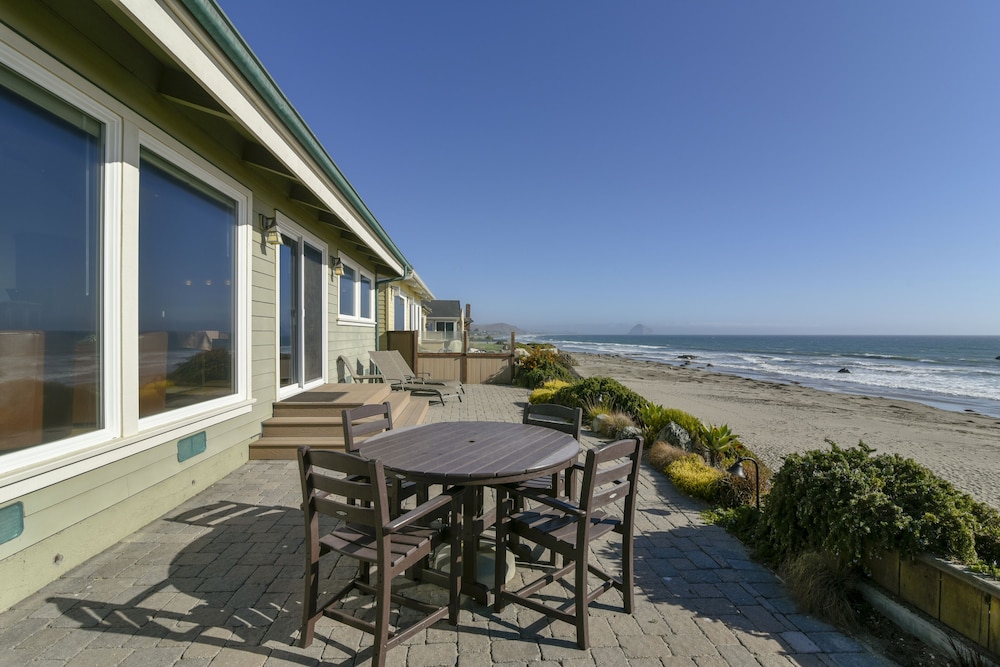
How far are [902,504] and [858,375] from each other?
31.1 m

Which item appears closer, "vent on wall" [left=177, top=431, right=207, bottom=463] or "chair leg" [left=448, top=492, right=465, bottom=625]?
"chair leg" [left=448, top=492, right=465, bottom=625]

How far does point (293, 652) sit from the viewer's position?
1854 millimetres

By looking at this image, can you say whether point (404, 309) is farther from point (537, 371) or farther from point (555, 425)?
point (555, 425)

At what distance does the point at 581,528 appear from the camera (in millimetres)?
1948

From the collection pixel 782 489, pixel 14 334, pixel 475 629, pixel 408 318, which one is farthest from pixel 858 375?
pixel 14 334

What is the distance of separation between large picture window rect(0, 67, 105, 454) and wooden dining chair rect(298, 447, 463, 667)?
1749 mm

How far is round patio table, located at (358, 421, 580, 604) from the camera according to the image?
6.61ft

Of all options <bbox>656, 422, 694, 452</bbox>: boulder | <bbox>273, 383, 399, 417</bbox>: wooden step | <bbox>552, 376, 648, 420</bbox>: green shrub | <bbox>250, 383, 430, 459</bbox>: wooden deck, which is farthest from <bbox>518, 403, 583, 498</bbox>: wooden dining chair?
<bbox>552, 376, 648, 420</bbox>: green shrub

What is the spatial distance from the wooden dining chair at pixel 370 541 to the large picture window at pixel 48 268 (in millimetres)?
1749

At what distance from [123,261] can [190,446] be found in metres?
1.61

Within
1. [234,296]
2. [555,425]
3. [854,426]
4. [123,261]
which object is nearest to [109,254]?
[123,261]

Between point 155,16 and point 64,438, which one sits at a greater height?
point 155,16

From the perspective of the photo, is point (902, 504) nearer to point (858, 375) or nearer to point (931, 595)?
point (931, 595)

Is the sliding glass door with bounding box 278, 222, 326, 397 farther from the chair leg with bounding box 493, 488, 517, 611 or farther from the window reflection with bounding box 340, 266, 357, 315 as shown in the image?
the chair leg with bounding box 493, 488, 517, 611
